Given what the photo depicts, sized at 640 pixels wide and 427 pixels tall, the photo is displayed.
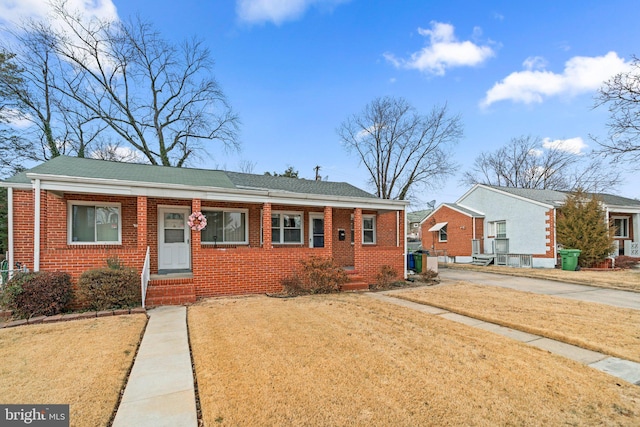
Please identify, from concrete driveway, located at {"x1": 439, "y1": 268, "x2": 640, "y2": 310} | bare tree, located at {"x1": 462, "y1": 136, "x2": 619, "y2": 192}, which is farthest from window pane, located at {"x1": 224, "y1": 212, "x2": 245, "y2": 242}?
bare tree, located at {"x1": 462, "y1": 136, "x2": 619, "y2": 192}

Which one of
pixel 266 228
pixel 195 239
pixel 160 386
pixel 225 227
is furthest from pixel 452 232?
pixel 160 386

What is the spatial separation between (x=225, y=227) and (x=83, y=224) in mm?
4130

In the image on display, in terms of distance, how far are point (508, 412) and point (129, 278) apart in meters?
7.78

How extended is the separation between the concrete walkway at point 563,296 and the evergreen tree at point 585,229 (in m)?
5.12

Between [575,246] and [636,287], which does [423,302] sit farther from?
[575,246]

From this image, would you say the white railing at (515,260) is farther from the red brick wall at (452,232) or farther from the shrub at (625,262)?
the shrub at (625,262)

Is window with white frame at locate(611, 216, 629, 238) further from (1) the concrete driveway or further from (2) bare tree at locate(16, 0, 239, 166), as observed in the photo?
(2) bare tree at locate(16, 0, 239, 166)

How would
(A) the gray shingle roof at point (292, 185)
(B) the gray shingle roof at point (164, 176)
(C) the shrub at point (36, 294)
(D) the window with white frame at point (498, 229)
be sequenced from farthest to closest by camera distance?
(D) the window with white frame at point (498, 229) → (A) the gray shingle roof at point (292, 185) → (B) the gray shingle roof at point (164, 176) → (C) the shrub at point (36, 294)

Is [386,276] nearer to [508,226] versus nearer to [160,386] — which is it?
[160,386]

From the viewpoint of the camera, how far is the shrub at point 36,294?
21.1 feet

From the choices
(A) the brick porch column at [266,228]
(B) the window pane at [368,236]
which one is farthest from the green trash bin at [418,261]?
(A) the brick porch column at [266,228]

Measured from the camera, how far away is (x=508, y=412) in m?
2.92

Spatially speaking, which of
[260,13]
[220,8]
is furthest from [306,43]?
[220,8]

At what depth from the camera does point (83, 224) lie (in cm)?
939
